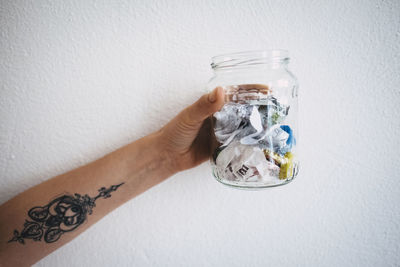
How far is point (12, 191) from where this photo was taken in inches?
24.0

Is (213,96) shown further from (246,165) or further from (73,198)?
(73,198)

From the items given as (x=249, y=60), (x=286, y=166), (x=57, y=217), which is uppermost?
(x=249, y=60)

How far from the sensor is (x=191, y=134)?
20.3 inches

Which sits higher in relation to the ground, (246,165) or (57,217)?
(246,165)

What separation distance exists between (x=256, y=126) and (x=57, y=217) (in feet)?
1.87

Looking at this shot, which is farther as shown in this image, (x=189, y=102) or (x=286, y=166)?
(x=189, y=102)

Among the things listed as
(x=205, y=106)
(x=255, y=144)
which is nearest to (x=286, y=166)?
(x=255, y=144)

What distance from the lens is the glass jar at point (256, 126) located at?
416mm

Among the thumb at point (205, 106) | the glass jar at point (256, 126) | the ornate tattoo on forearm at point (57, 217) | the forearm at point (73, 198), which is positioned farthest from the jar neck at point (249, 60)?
the ornate tattoo on forearm at point (57, 217)

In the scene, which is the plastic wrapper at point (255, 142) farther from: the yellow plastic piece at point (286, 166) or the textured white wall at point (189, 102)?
the textured white wall at point (189, 102)

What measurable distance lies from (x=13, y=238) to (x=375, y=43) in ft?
3.60

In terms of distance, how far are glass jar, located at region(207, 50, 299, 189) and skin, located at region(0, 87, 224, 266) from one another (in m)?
0.11

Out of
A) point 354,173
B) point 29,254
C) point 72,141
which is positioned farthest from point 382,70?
point 29,254

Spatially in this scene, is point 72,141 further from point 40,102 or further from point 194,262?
point 194,262
